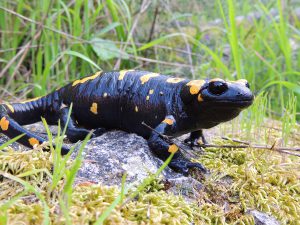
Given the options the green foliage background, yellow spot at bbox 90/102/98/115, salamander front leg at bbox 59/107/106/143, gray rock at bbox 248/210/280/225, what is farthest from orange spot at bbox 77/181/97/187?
the green foliage background

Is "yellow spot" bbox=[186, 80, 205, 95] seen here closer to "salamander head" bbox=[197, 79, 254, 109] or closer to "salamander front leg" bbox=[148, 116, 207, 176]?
"salamander head" bbox=[197, 79, 254, 109]

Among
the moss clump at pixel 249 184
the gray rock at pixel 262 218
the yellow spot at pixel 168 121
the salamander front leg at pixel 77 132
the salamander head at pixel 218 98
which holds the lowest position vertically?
the gray rock at pixel 262 218

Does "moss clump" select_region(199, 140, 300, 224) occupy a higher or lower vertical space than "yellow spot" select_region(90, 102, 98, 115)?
lower

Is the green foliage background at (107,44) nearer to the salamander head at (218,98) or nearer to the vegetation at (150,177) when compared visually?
the vegetation at (150,177)

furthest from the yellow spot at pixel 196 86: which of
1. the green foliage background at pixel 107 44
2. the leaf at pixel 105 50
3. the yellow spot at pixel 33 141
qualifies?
the leaf at pixel 105 50

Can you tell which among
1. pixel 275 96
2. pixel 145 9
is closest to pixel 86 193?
pixel 145 9

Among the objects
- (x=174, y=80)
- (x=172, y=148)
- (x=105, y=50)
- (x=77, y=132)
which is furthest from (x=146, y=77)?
(x=105, y=50)
